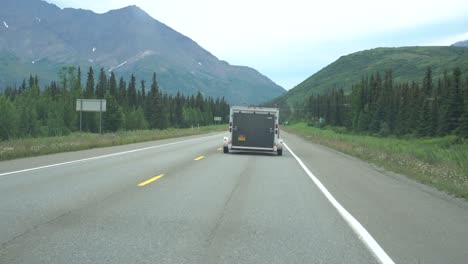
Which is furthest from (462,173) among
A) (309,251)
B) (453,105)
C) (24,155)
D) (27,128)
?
(27,128)

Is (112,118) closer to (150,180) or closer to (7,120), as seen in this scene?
(7,120)

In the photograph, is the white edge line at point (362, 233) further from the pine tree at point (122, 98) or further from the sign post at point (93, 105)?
the pine tree at point (122, 98)

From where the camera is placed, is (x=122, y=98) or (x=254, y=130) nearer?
(x=254, y=130)

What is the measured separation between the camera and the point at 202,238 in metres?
6.65

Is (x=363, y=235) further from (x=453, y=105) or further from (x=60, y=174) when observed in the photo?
(x=453, y=105)

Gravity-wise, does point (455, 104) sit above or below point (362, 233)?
above

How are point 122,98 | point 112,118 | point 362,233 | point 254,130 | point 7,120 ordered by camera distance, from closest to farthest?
1. point 362,233
2. point 254,130
3. point 7,120
4. point 112,118
5. point 122,98

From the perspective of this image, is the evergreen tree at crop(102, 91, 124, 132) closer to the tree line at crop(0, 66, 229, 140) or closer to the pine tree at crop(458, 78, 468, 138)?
the tree line at crop(0, 66, 229, 140)

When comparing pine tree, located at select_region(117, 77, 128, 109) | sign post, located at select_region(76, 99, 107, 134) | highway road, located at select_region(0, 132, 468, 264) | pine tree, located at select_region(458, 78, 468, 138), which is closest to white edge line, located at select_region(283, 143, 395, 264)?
highway road, located at select_region(0, 132, 468, 264)

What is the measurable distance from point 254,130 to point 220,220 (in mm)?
18125

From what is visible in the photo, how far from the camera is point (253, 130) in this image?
25.9 meters

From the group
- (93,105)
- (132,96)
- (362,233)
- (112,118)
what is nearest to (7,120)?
(112,118)

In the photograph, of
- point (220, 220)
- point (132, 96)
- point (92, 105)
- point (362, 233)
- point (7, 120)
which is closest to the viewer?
point (362, 233)

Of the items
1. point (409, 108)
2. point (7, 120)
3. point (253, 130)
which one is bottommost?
point (7, 120)
